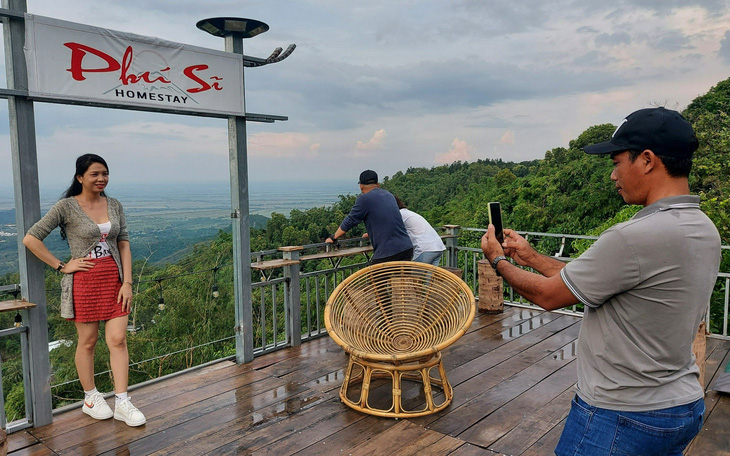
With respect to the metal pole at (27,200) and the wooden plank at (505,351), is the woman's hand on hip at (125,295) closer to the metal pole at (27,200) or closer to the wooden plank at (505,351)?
the metal pole at (27,200)

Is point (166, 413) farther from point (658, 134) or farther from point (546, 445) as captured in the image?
point (658, 134)

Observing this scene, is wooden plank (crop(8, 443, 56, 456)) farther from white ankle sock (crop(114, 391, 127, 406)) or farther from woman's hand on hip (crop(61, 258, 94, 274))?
woman's hand on hip (crop(61, 258, 94, 274))

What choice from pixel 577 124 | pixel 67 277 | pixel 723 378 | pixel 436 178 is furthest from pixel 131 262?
pixel 577 124

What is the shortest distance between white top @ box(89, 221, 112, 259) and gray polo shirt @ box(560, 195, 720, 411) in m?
2.70

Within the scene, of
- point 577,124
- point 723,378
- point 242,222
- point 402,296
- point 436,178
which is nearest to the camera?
point 723,378

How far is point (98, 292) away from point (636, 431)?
9.34ft

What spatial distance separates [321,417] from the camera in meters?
3.17

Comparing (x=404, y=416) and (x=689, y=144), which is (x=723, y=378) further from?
(x=689, y=144)

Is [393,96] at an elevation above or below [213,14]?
above

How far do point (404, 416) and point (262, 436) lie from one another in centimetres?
84

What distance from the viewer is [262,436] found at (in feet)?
9.57

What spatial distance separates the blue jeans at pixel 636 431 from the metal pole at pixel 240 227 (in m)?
3.13

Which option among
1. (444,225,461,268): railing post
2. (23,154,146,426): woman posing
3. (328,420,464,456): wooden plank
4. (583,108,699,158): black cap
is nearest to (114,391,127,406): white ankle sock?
(23,154,146,426): woman posing

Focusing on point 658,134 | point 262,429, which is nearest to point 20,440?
point 262,429
